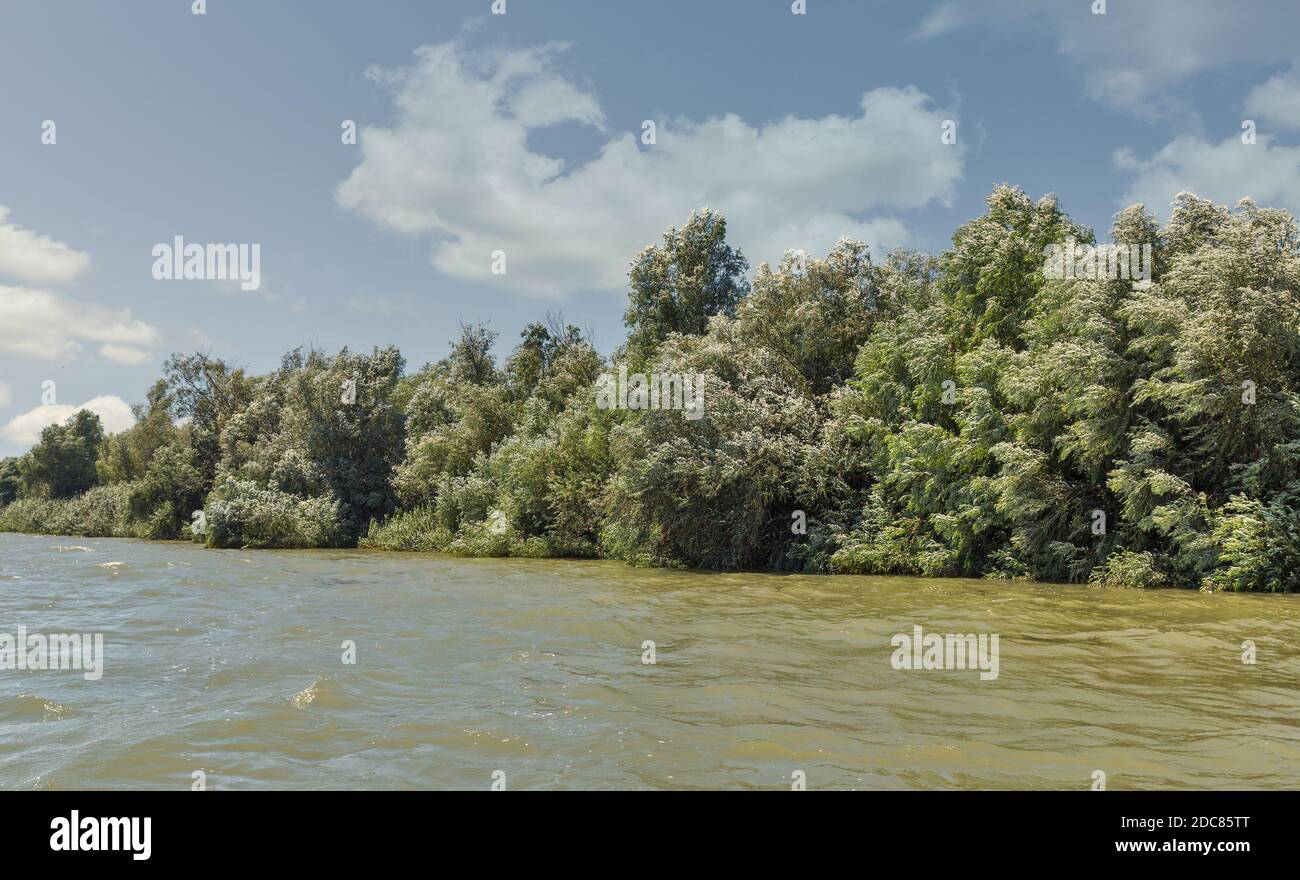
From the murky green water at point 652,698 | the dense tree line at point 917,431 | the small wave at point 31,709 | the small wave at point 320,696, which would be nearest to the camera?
the murky green water at point 652,698

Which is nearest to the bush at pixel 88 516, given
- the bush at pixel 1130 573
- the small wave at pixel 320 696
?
the small wave at pixel 320 696

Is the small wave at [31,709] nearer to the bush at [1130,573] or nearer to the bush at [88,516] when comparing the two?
the bush at [1130,573]

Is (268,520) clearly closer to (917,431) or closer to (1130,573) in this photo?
(917,431)

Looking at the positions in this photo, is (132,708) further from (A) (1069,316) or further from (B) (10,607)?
(A) (1069,316)

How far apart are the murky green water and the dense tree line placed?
4.87 meters

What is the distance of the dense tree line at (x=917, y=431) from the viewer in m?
21.4

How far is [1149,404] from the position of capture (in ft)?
77.7

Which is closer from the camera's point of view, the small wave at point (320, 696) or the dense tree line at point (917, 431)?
the small wave at point (320, 696)

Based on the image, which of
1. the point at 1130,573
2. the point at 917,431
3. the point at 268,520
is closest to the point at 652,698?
the point at 1130,573

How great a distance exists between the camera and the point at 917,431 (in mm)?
27328

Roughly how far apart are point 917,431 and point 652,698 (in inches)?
792

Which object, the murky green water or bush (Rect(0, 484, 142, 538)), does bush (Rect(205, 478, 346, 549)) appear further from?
the murky green water

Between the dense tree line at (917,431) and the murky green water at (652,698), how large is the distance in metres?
4.87
